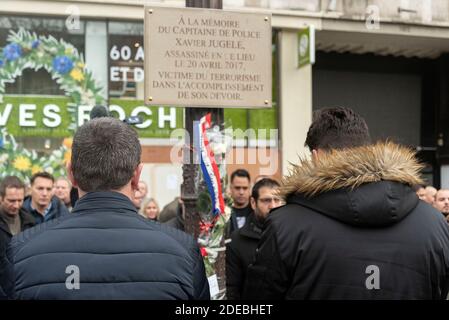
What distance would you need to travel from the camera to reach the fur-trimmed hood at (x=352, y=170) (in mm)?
2170

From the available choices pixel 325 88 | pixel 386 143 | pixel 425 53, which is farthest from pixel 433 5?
pixel 386 143

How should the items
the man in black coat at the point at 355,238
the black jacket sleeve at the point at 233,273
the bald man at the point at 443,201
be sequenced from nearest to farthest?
the man in black coat at the point at 355,238, the black jacket sleeve at the point at 233,273, the bald man at the point at 443,201

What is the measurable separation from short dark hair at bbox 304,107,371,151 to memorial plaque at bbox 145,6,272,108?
889 mm

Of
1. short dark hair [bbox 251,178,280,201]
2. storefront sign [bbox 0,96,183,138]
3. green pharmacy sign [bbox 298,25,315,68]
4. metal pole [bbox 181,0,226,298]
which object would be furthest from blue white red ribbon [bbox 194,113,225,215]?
green pharmacy sign [bbox 298,25,315,68]

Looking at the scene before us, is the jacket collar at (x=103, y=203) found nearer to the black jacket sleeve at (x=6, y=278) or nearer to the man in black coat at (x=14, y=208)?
the black jacket sleeve at (x=6, y=278)

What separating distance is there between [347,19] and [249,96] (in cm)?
952

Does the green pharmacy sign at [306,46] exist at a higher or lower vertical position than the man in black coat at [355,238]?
higher

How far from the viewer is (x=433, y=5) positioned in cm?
1280

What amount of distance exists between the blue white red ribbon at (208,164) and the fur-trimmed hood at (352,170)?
1.22 m

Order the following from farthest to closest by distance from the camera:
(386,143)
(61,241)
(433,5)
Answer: (433,5)
(386,143)
(61,241)

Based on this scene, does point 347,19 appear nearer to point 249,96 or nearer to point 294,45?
point 294,45

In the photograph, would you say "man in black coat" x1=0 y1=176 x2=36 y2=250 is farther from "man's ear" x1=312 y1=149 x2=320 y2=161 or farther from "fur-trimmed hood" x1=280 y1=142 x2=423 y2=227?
"fur-trimmed hood" x1=280 y1=142 x2=423 y2=227

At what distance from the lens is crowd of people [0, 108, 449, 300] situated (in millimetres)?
1868

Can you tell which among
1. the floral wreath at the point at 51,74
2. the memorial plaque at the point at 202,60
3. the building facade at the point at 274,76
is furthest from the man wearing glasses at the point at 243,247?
the floral wreath at the point at 51,74
